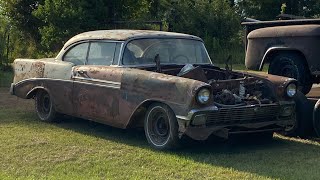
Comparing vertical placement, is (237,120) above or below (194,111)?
below

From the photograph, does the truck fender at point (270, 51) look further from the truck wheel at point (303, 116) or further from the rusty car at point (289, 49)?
the truck wheel at point (303, 116)

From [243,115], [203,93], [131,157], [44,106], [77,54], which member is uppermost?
[77,54]

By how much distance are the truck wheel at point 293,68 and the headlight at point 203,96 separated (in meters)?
3.21

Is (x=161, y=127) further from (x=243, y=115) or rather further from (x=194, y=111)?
(x=243, y=115)

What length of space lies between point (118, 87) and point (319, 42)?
3.38m

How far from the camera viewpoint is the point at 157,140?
6.91 meters

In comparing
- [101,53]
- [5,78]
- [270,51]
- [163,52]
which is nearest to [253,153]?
[163,52]

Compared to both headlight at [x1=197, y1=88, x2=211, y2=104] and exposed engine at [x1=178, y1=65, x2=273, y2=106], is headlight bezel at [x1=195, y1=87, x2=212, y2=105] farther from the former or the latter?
exposed engine at [x1=178, y1=65, x2=273, y2=106]

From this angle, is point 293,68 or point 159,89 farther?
point 293,68

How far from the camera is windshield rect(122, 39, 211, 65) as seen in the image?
25.1 ft

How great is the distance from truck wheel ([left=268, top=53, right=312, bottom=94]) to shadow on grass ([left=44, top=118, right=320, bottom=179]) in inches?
68.5

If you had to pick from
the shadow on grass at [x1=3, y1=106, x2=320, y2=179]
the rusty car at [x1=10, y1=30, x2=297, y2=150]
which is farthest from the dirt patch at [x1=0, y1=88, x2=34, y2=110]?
the shadow on grass at [x1=3, y1=106, x2=320, y2=179]

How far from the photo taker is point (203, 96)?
6406 mm

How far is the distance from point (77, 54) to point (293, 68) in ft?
11.2
